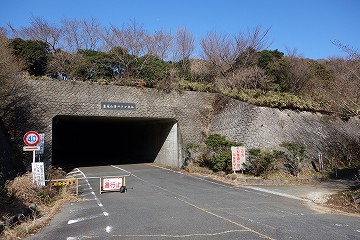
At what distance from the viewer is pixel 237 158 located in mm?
15914

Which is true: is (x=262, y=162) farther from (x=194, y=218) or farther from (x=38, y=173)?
(x=38, y=173)

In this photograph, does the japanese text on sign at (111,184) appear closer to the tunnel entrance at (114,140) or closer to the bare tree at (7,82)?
the bare tree at (7,82)

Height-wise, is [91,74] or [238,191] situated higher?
[91,74]

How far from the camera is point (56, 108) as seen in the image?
18547mm

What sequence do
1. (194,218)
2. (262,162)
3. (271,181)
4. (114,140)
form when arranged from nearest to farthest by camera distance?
1. (194,218)
2. (271,181)
3. (262,162)
4. (114,140)

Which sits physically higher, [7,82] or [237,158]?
[7,82]

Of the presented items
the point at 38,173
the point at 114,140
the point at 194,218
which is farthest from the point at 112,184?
the point at 114,140

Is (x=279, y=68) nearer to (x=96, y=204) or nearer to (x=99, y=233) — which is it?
(x=96, y=204)

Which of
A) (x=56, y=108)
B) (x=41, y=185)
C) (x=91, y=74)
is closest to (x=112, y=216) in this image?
(x=41, y=185)

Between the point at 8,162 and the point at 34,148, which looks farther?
the point at 8,162

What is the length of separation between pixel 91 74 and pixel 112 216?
2164 centimetres

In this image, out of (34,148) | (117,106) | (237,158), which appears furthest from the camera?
(117,106)

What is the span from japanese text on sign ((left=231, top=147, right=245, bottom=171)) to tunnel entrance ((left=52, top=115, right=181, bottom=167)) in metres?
6.26

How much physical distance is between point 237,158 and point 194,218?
8570 millimetres
